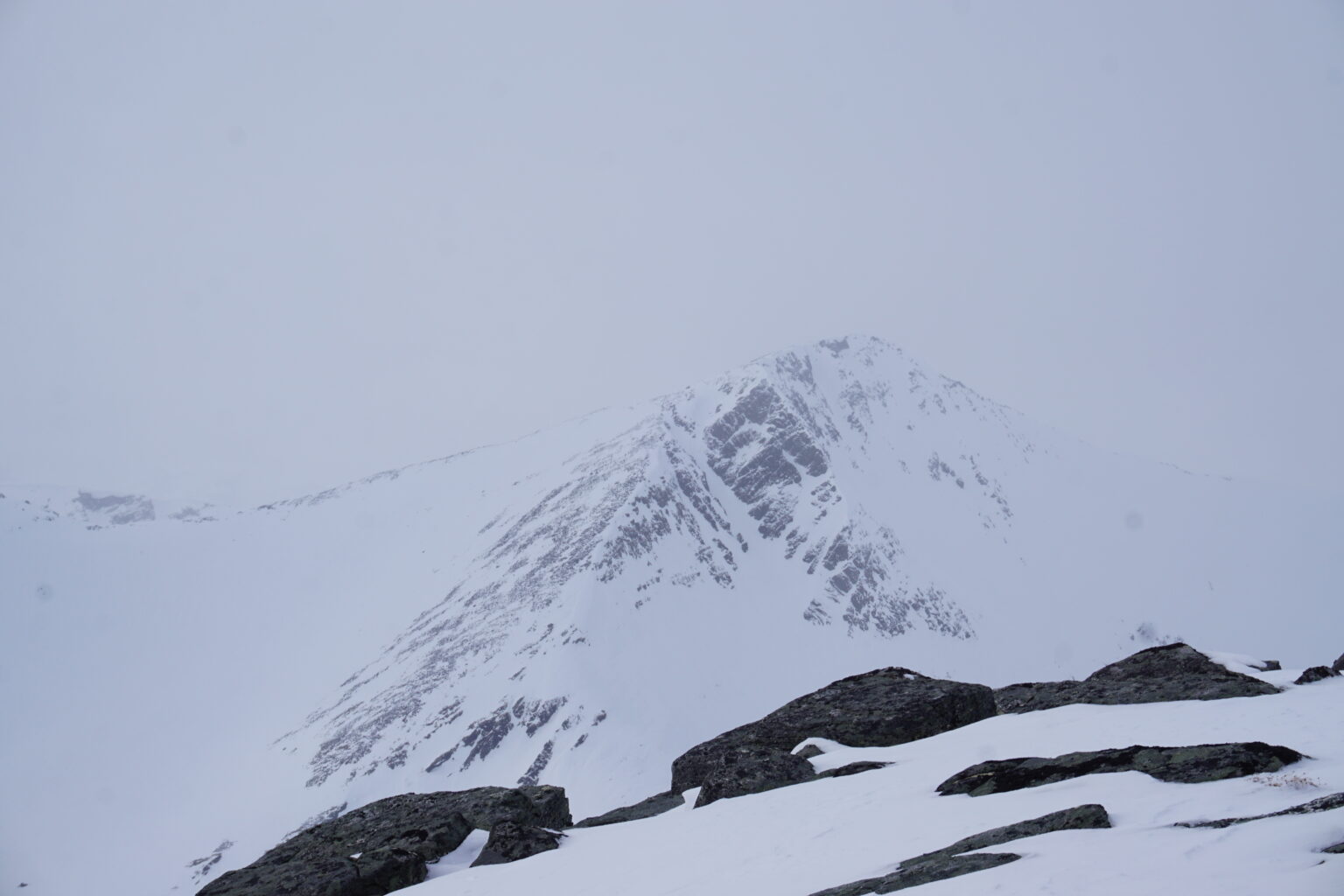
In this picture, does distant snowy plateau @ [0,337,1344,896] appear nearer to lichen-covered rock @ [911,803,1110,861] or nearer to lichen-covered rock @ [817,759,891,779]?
lichen-covered rock @ [817,759,891,779]

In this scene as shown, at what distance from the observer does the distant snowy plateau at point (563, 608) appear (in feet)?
269

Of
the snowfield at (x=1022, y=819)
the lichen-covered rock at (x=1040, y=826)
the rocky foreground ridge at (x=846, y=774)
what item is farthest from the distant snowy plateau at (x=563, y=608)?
the lichen-covered rock at (x=1040, y=826)

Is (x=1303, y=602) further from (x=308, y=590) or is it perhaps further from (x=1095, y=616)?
(x=308, y=590)

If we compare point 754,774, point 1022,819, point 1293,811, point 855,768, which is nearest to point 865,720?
point 855,768

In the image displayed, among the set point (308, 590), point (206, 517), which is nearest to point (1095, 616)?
point (308, 590)

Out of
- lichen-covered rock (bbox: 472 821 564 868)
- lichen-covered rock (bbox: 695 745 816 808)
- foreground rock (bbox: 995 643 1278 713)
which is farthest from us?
foreground rock (bbox: 995 643 1278 713)

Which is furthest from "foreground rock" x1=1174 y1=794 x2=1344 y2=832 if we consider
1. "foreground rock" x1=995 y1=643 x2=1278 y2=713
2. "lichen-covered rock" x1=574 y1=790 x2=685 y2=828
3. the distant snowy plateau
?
the distant snowy plateau

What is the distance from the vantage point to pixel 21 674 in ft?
353

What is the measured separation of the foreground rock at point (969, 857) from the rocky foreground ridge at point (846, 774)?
0.07 ft

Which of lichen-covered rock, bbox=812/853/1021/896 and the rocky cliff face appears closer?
lichen-covered rock, bbox=812/853/1021/896

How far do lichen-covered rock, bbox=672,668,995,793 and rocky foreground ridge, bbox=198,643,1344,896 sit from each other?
0.12ft

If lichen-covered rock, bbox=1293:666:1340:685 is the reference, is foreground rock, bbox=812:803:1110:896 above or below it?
above

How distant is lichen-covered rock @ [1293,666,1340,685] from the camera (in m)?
17.5

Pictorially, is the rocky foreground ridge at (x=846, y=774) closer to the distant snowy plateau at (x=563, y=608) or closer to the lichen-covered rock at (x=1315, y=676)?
the lichen-covered rock at (x=1315, y=676)
